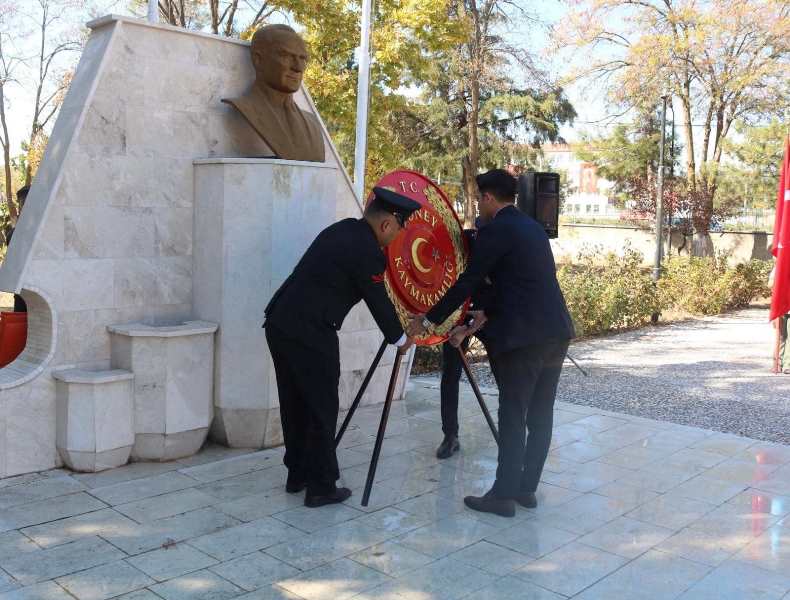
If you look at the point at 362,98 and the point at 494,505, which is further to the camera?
the point at 362,98

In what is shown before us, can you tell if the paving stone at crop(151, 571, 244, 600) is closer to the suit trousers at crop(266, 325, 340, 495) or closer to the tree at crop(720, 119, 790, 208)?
the suit trousers at crop(266, 325, 340, 495)

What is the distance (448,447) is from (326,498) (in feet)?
4.17

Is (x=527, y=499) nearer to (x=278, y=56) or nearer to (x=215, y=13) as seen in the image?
(x=278, y=56)

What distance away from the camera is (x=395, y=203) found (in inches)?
165

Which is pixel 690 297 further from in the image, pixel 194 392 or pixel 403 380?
pixel 194 392

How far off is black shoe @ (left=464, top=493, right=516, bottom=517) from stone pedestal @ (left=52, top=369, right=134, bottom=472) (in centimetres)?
220

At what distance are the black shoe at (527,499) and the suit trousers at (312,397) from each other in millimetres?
1055

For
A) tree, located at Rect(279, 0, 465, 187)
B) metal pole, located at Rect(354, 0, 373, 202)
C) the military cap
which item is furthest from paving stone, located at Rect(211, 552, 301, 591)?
tree, located at Rect(279, 0, 465, 187)

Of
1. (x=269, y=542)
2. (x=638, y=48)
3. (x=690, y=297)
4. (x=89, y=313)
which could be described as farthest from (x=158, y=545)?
(x=638, y=48)

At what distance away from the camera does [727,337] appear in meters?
12.2

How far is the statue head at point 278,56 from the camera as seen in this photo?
551cm

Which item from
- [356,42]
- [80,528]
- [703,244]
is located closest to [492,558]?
[80,528]

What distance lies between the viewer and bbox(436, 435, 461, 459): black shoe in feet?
17.7

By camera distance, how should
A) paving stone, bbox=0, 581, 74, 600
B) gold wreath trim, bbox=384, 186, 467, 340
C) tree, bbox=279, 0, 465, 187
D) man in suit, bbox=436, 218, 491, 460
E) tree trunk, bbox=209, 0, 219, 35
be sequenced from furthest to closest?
tree trunk, bbox=209, 0, 219, 35 < tree, bbox=279, 0, 465, 187 < man in suit, bbox=436, 218, 491, 460 < gold wreath trim, bbox=384, 186, 467, 340 < paving stone, bbox=0, 581, 74, 600
